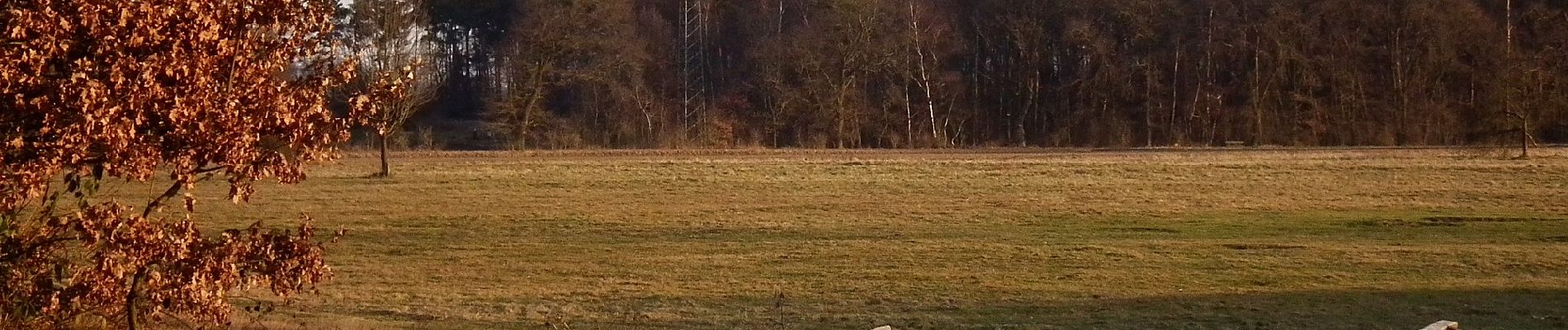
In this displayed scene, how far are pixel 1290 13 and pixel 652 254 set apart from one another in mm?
42663

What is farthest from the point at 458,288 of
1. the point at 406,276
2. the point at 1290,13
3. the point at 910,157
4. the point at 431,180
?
the point at 1290,13

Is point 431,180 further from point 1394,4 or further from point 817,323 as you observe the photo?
point 1394,4

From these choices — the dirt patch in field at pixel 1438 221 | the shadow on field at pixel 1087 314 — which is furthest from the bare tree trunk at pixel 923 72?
the shadow on field at pixel 1087 314

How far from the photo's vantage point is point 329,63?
8.67 m

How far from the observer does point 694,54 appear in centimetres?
6588

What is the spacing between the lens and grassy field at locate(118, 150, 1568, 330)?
14.0 meters

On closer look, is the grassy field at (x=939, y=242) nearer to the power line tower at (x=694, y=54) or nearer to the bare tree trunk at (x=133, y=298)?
the bare tree trunk at (x=133, y=298)

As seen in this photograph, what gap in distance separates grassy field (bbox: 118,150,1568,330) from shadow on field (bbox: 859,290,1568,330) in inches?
2.2

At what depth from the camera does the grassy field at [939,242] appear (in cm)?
1395

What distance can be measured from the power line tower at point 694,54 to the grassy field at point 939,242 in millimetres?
23670

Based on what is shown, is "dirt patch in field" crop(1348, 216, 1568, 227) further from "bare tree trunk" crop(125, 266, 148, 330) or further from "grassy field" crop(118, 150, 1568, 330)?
"bare tree trunk" crop(125, 266, 148, 330)

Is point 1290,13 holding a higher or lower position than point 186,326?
higher

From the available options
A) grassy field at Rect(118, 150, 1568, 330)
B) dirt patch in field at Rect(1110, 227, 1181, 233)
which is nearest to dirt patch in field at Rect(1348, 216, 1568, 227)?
grassy field at Rect(118, 150, 1568, 330)

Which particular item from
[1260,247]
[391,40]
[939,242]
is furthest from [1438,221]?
[391,40]
